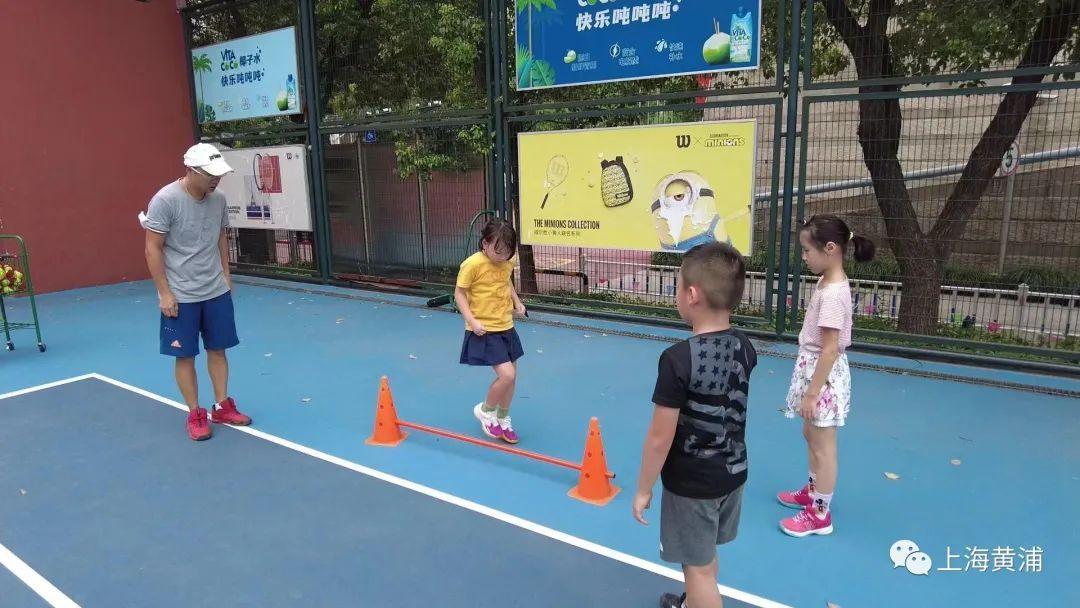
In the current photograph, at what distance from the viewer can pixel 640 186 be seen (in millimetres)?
7203

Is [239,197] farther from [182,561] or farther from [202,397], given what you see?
[182,561]

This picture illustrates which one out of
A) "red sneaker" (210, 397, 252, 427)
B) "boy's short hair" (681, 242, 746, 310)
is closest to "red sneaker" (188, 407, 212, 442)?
"red sneaker" (210, 397, 252, 427)

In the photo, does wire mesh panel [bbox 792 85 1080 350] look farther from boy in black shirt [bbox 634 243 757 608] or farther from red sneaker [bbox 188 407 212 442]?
red sneaker [bbox 188 407 212 442]

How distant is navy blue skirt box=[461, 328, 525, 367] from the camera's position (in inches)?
170

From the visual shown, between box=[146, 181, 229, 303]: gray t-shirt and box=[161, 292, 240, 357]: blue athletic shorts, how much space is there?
3.0 inches

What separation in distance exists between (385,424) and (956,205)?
5.37 metres

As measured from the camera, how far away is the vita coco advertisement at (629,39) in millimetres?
6547

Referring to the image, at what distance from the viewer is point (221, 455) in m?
4.50

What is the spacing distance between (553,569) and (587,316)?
16.9ft

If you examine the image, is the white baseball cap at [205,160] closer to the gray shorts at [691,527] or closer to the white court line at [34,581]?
the white court line at [34,581]

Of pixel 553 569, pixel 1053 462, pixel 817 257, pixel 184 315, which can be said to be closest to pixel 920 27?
pixel 1053 462

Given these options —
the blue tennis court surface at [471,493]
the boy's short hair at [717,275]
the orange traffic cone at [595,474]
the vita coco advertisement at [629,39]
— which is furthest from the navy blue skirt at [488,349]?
the vita coco advertisement at [629,39]

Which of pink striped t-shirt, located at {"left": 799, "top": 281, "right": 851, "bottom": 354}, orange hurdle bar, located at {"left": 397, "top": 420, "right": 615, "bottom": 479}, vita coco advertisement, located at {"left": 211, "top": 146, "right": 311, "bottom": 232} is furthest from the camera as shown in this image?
vita coco advertisement, located at {"left": 211, "top": 146, "right": 311, "bottom": 232}

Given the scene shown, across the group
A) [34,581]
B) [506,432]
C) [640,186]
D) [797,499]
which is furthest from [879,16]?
[34,581]
